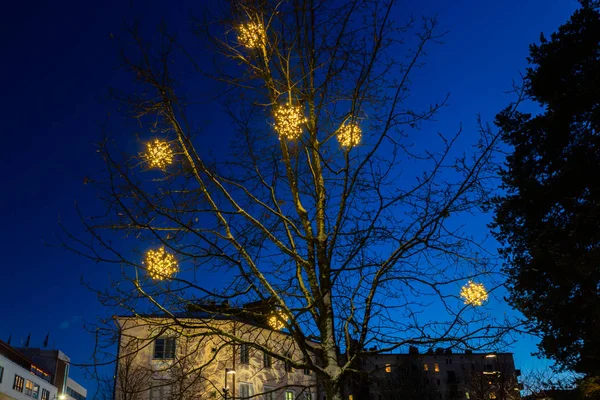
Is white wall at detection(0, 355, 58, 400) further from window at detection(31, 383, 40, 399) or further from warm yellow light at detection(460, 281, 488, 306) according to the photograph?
warm yellow light at detection(460, 281, 488, 306)

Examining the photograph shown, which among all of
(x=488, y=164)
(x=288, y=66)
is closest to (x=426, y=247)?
(x=488, y=164)

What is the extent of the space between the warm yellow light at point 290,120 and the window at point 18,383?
62.0 meters

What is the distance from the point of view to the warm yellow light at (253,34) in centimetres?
573

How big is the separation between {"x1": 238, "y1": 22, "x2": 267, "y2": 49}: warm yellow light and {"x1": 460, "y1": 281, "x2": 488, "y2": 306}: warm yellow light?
12.7ft

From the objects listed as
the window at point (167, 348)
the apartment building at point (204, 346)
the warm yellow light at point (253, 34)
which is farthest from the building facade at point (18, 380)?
the warm yellow light at point (253, 34)

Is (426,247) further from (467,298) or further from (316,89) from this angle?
(316,89)

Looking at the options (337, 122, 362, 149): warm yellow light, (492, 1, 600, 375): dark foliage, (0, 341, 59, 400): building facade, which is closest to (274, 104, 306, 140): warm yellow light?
(337, 122, 362, 149): warm yellow light

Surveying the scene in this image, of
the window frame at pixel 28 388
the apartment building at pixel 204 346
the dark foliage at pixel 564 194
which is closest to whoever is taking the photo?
the apartment building at pixel 204 346

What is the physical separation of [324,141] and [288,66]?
110cm

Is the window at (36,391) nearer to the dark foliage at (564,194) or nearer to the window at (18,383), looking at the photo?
the window at (18,383)

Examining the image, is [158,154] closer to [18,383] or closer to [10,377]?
[10,377]

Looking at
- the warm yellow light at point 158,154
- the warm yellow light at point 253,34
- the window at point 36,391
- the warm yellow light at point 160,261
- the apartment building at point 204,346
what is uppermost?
the window at point 36,391

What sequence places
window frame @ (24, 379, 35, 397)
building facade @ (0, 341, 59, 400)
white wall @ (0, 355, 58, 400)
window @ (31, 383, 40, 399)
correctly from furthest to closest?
window @ (31, 383, 40, 399)
window frame @ (24, 379, 35, 397)
building facade @ (0, 341, 59, 400)
white wall @ (0, 355, 58, 400)

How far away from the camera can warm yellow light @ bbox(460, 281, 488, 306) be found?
5227mm
